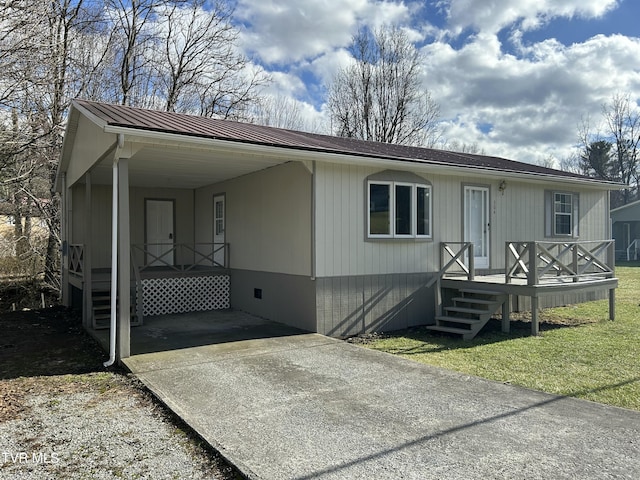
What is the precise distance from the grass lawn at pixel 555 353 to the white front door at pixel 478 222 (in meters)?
1.44

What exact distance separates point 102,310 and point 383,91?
20770 mm

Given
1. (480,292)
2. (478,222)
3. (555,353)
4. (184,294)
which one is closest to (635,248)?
(478,222)

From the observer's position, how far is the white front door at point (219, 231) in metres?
11.0

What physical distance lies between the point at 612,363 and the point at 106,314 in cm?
824

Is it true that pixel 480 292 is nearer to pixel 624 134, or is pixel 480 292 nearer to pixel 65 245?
pixel 65 245

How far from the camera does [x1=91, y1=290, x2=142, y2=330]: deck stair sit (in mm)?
8414

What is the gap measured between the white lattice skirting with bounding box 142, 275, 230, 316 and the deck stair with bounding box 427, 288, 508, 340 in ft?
15.0

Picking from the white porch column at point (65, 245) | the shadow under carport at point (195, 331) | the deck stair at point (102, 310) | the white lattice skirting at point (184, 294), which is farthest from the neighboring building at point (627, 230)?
the white porch column at point (65, 245)

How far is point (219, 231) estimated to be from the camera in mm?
11281

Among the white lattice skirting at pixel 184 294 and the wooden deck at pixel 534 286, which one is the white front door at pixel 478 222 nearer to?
the wooden deck at pixel 534 286

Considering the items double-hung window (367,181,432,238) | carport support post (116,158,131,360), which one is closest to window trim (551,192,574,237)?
double-hung window (367,181,432,238)

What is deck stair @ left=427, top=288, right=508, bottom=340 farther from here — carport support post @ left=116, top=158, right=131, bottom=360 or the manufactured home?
carport support post @ left=116, top=158, right=131, bottom=360

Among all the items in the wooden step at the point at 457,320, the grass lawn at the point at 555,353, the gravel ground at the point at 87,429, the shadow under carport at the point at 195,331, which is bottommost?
the grass lawn at the point at 555,353

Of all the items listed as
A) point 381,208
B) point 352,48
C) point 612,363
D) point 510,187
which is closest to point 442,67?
point 352,48
